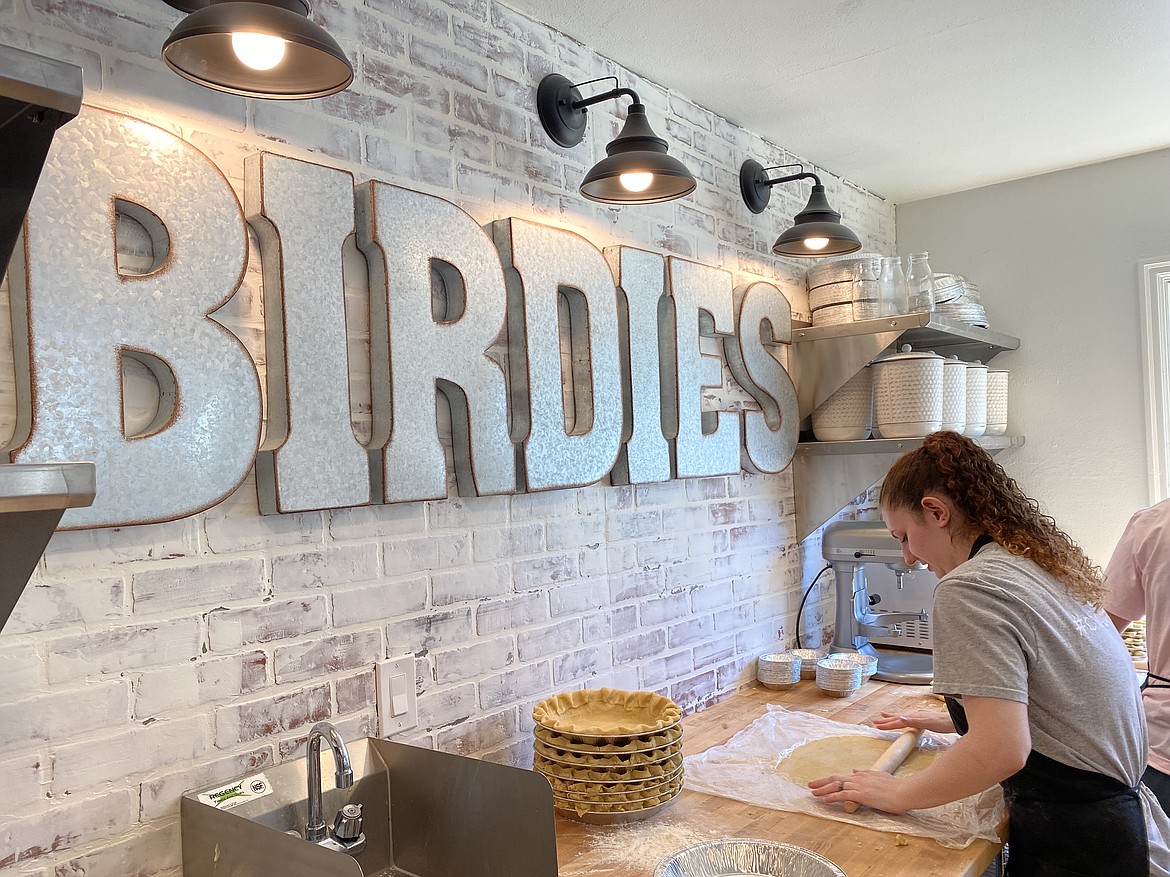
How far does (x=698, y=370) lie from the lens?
2.45 meters

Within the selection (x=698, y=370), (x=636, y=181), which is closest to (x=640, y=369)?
(x=698, y=370)

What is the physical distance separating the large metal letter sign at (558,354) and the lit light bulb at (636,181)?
0.64ft

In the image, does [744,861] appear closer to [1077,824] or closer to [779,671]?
[1077,824]

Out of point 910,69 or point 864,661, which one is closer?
point 910,69

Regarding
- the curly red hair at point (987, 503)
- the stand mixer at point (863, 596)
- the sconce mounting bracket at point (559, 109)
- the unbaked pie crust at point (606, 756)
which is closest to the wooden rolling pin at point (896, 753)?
the unbaked pie crust at point (606, 756)

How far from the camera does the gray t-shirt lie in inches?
62.6

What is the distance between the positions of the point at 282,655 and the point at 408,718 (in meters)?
0.30

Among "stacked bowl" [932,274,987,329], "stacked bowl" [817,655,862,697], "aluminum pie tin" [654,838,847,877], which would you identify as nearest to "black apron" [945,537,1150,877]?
"aluminum pie tin" [654,838,847,877]

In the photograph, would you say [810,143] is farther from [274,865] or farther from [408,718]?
[274,865]

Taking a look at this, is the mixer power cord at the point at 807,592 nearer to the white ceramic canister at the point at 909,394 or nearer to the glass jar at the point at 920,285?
the white ceramic canister at the point at 909,394

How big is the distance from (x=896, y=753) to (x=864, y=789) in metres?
0.22

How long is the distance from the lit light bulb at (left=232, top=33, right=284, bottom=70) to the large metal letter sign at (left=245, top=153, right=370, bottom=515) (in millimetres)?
232

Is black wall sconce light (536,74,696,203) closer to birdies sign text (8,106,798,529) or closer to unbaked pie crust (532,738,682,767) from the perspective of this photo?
birdies sign text (8,106,798,529)

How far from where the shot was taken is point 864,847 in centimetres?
160
